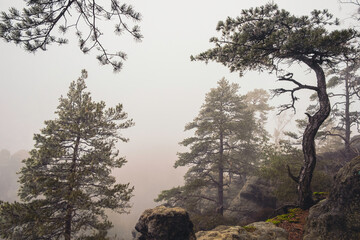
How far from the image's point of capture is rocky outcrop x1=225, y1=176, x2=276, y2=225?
43.7 ft

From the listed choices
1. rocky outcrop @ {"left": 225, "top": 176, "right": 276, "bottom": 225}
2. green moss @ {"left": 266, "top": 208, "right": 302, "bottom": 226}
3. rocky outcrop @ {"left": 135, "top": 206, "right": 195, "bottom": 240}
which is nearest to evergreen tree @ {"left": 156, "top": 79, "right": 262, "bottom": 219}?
rocky outcrop @ {"left": 225, "top": 176, "right": 276, "bottom": 225}

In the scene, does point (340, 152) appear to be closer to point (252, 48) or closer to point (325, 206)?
point (325, 206)

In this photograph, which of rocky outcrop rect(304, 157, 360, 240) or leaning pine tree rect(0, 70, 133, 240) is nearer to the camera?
rocky outcrop rect(304, 157, 360, 240)

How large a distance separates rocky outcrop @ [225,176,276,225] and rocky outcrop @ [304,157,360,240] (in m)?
→ 8.09

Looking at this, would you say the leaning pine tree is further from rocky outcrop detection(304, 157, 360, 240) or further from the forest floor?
rocky outcrop detection(304, 157, 360, 240)

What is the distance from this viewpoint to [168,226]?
632 cm

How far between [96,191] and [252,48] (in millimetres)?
12041

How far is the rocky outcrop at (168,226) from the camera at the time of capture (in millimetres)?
6216

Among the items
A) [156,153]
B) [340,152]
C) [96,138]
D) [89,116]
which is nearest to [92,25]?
[89,116]

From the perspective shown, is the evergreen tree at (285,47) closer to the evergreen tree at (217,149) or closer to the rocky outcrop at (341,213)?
the rocky outcrop at (341,213)

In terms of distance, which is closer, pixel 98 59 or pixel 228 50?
pixel 98 59

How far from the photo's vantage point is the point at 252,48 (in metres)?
Result: 7.01

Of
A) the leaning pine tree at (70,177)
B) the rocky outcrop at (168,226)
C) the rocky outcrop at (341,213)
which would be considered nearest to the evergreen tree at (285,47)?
the rocky outcrop at (341,213)

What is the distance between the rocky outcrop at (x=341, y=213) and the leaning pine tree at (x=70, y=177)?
9.03 metres
